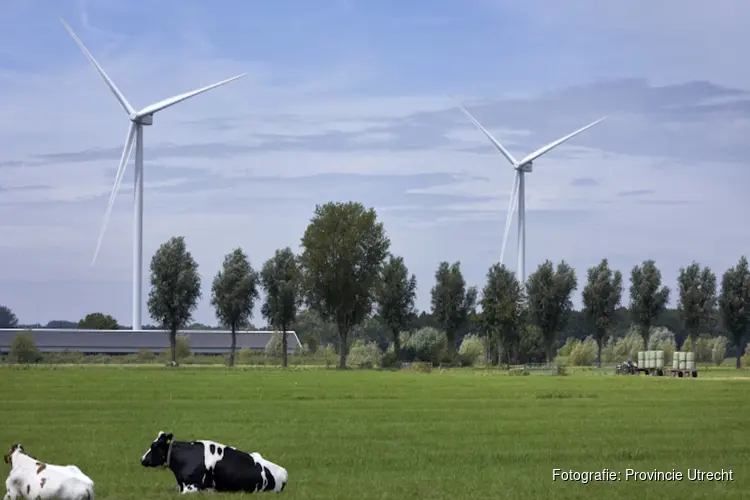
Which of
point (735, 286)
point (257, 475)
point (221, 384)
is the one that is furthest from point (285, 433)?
point (735, 286)

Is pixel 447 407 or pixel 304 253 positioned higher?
pixel 304 253

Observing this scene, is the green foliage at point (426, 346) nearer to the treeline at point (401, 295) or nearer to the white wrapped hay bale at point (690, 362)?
the treeline at point (401, 295)

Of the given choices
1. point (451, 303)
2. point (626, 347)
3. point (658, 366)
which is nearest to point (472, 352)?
point (451, 303)

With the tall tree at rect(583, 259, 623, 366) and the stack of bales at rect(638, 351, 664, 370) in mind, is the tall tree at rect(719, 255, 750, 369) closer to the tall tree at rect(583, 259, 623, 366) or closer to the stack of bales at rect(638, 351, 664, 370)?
the tall tree at rect(583, 259, 623, 366)

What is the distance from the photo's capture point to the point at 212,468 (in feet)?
54.6

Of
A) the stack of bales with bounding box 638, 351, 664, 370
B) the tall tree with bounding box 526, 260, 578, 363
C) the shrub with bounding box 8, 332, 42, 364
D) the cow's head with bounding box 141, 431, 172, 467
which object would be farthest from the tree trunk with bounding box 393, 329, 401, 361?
the cow's head with bounding box 141, 431, 172, 467

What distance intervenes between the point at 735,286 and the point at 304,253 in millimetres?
42095

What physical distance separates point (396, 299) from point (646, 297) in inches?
944

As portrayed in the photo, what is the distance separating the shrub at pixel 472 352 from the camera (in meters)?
114

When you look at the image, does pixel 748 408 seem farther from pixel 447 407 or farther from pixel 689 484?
pixel 689 484

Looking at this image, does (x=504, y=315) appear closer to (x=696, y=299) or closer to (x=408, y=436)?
(x=696, y=299)

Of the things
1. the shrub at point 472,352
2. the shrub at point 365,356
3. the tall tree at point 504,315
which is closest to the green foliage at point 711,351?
the shrub at point 472,352

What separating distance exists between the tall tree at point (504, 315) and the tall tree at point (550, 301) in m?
7.86

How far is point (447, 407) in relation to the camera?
3534cm
